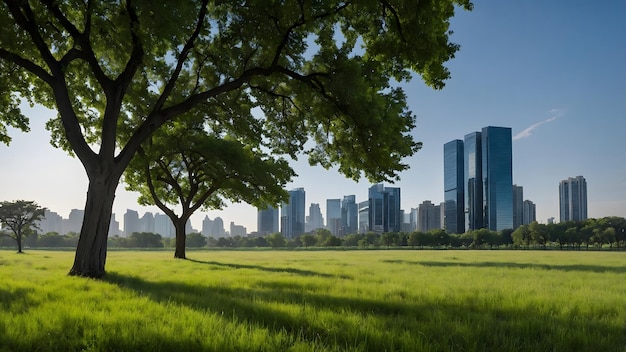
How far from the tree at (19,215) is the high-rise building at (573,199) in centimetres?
14808

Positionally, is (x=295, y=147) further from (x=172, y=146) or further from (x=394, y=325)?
(x=394, y=325)

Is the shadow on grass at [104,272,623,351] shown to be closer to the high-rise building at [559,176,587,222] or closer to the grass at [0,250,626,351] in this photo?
the grass at [0,250,626,351]

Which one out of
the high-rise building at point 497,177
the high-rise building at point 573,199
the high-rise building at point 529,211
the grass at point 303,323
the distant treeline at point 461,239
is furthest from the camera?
A: the high-rise building at point 529,211

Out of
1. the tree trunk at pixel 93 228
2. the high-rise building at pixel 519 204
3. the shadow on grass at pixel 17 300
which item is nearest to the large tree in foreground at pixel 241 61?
the tree trunk at pixel 93 228

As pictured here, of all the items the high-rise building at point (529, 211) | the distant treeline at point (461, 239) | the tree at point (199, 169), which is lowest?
the distant treeline at point (461, 239)

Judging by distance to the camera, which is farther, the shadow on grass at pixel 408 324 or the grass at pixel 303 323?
the shadow on grass at pixel 408 324

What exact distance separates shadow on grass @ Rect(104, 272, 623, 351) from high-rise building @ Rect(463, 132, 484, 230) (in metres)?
123

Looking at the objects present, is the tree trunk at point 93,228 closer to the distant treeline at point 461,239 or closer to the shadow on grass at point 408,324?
the shadow on grass at point 408,324

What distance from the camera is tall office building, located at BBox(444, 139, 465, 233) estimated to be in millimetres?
141500

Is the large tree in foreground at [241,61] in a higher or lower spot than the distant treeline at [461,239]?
higher

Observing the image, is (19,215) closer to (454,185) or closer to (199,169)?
(199,169)

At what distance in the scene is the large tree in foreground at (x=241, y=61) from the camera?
12289 millimetres

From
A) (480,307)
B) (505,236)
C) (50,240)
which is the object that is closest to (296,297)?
(480,307)

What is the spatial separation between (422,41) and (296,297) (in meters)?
8.70
